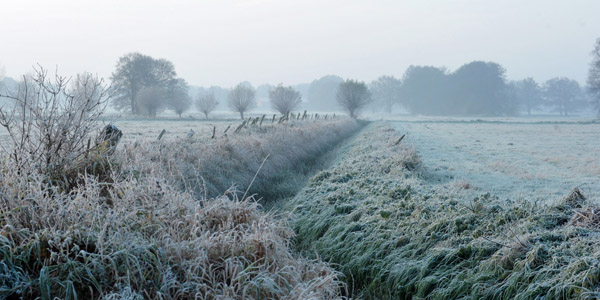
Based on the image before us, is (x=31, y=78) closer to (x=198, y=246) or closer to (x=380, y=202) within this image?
(x=198, y=246)

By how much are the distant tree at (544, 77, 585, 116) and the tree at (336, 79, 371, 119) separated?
65.0 metres

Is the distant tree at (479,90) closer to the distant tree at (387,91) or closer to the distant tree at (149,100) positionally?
the distant tree at (387,91)

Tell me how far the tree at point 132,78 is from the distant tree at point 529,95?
86.8 meters

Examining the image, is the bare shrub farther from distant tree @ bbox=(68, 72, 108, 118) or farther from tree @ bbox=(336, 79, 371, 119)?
tree @ bbox=(336, 79, 371, 119)

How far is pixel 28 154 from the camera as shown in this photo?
5.09m

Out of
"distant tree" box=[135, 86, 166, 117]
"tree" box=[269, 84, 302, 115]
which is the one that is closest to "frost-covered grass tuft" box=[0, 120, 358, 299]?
"tree" box=[269, 84, 302, 115]

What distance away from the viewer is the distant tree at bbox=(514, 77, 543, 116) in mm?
101562

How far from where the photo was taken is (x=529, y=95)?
102000 mm

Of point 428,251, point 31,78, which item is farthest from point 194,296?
point 31,78

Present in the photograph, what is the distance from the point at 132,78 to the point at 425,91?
74106mm

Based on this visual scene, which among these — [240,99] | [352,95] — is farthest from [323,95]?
[240,99]

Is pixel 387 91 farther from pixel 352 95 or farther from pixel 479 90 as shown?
pixel 352 95

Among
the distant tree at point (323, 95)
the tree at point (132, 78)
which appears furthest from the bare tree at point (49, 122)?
the distant tree at point (323, 95)

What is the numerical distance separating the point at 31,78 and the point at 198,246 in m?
3.31
